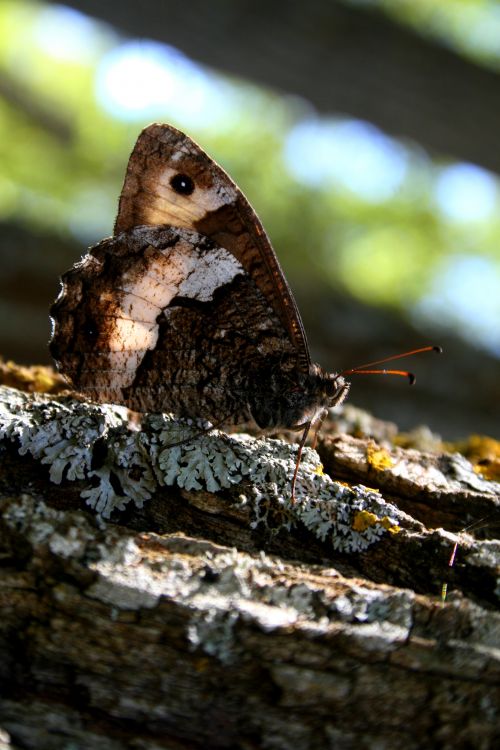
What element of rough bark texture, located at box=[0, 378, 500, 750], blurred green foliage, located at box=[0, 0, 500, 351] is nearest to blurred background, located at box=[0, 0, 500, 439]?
blurred green foliage, located at box=[0, 0, 500, 351]

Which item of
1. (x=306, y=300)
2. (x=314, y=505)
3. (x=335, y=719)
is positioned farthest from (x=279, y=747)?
(x=306, y=300)

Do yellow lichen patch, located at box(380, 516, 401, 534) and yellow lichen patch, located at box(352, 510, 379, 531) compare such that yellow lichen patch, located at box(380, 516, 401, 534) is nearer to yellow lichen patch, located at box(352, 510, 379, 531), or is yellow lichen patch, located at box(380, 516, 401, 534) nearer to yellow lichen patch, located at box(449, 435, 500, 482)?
yellow lichen patch, located at box(352, 510, 379, 531)

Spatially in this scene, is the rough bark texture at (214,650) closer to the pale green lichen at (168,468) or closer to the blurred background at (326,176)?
the pale green lichen at (168,468)

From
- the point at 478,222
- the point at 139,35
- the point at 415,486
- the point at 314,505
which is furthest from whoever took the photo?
the point at 478,222

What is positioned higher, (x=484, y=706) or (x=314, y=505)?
(x=314, y=505)

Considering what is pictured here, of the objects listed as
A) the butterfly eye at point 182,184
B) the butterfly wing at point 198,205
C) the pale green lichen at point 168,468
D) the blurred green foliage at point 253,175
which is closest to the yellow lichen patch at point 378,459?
the pale green lichen at point 168,468

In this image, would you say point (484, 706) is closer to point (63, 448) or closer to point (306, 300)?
point (63, 448)
